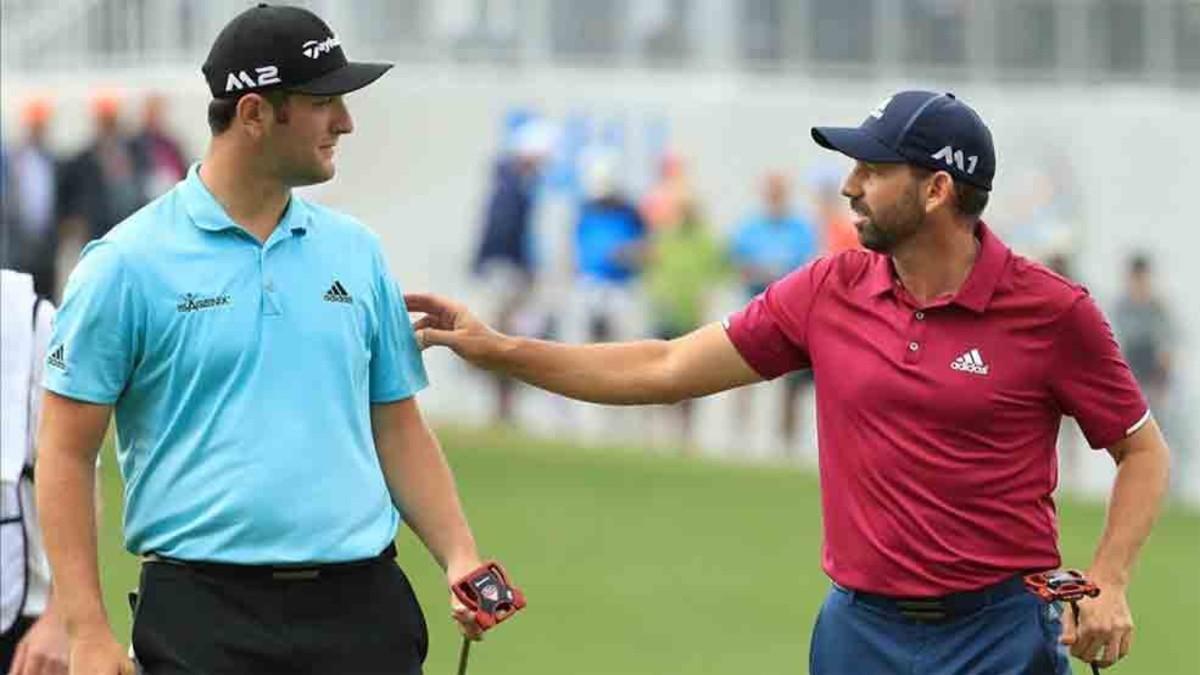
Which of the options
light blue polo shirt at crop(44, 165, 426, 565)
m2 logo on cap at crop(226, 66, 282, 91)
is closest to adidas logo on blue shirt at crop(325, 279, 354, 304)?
light blue polo shirt at crop(44, 165, 426, 565)

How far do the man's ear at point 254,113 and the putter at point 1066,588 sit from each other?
215 centimetres

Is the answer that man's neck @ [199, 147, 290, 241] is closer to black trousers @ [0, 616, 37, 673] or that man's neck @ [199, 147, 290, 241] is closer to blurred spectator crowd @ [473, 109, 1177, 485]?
black trousers @ [0, 616, 37, 673]

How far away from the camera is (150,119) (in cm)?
2720

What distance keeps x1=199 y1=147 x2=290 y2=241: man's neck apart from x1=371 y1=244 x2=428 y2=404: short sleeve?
0.84 feet

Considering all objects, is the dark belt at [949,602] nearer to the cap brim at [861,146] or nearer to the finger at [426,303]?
the cap brim at [861,146]

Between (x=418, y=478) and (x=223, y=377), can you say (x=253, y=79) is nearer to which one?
(x=223, y=377)

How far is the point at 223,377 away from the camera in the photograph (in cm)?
712

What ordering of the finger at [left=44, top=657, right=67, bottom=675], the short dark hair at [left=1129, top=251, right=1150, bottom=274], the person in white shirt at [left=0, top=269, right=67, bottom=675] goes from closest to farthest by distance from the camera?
the finger at [left=44, top=657, right=67, bottom=675], the person in white shirt at [left=0, top=269, right=67, bottom=675], the short dark hair at [left=1129, top=251, right=1150, bottom=274]

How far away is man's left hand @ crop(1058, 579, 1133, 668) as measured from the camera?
311 inches

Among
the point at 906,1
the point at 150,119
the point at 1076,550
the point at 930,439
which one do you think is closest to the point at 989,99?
the point at 906,1

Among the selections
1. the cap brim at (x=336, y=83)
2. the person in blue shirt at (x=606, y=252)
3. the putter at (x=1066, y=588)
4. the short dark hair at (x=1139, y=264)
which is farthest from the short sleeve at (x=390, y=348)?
the person in blue shirt at (x=606, y=252)

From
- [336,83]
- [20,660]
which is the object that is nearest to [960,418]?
[336,83]

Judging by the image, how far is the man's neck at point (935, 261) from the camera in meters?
8.21

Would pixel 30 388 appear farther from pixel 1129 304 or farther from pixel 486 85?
pixel 486 85
